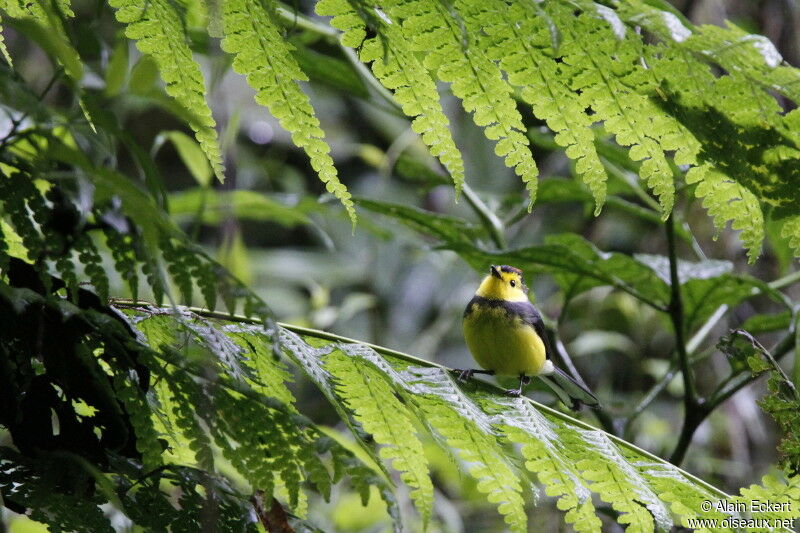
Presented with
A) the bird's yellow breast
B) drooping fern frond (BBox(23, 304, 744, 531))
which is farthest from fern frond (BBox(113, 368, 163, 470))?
the bird's yellow breast

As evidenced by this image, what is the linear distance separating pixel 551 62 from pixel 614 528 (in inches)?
126

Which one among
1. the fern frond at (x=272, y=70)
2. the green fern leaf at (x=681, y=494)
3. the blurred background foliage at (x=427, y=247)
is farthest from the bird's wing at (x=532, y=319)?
the fern frond at (x=272, y=70)

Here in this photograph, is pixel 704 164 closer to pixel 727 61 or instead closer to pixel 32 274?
pixel 727 61

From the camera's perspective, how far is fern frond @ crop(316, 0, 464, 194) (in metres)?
1.20

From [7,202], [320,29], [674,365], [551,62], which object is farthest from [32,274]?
[674,365]

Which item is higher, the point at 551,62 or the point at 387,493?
the point at 551,62

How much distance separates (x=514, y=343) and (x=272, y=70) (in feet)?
5.21

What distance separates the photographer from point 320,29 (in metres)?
2.17

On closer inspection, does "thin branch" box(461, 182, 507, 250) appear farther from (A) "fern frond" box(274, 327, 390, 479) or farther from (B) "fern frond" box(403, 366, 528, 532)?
(A) "fern frond" box(274, 327, 390, 479)

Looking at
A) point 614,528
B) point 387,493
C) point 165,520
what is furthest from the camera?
point 614,528

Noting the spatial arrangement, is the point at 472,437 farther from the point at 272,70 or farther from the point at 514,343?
the point at 514,343

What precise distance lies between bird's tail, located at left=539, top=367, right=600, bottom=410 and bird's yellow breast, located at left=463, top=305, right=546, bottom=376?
64mm

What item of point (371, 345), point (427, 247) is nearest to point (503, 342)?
point (427, 247)

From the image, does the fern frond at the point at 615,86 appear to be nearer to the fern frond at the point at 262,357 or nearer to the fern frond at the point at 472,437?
the fern frond at the point at 472,437
